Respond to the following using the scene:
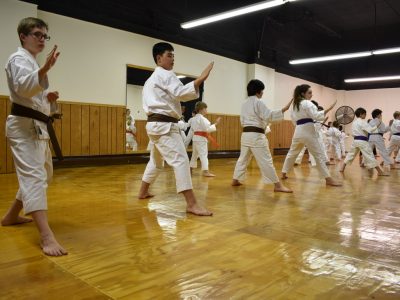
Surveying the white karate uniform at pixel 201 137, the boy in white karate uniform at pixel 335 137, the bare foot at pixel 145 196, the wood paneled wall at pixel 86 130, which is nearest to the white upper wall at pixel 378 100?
the boy in white karate uniform at pixel 335 137

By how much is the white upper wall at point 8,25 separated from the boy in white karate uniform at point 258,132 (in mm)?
4109

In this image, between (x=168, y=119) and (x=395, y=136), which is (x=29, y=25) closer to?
(x=168, y=119)

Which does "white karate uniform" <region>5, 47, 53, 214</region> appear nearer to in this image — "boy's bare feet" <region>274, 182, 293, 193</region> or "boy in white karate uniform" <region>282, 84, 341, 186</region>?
"boy's bare feet" <region>274, 182, 293, 193</region>

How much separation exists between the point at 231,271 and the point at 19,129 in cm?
146

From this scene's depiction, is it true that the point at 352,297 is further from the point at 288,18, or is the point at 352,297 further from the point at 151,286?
the point at 288,18

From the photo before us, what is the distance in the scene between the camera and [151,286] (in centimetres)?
140

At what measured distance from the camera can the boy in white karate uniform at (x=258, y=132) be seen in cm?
394

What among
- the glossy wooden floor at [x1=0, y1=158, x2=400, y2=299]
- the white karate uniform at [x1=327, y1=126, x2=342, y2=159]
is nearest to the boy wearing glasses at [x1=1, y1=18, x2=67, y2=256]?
the glossy wooden floor at [x1=0, y1=158, x2=400, y2=299]

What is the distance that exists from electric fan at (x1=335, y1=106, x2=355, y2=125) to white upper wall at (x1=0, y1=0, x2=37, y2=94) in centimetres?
1281

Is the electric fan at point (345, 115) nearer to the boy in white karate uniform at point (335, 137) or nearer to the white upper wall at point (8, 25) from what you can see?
the boy in white karate uniform at point (335, 137)

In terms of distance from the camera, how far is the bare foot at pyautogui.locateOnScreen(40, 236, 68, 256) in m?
1.75

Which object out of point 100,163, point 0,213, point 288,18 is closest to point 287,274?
point 0,213

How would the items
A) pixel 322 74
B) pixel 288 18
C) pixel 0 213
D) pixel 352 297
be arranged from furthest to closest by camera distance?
pixel 322 74 < pixel 288 18 < pixel 0 213 < pixel 352 297

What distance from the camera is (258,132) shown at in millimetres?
4070
